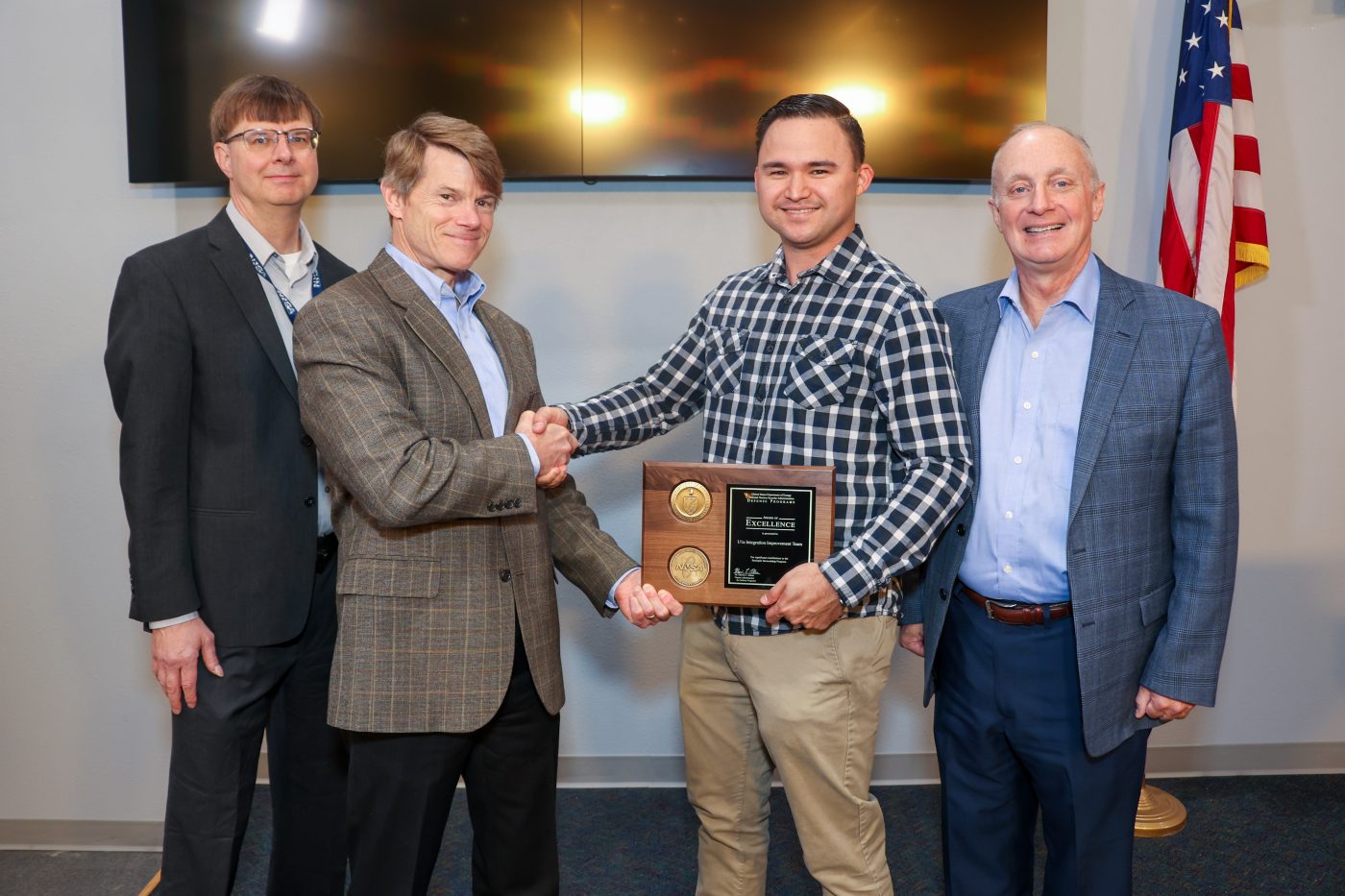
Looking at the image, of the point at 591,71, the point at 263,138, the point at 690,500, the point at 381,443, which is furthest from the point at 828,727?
the point at 591,71

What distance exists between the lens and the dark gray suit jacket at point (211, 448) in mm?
1923

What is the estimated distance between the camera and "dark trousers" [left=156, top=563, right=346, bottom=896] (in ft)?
6.53

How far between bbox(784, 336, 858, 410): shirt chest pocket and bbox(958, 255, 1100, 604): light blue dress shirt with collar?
32 centimetres

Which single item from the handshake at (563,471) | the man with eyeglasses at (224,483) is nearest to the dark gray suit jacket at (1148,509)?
the handshake at (563,471)

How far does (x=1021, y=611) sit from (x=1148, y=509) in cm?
31

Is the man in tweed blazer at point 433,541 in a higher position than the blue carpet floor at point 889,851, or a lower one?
higher

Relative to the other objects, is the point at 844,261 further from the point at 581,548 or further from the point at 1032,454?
the point at 581,548

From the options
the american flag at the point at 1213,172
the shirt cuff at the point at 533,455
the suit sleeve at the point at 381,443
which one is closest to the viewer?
the suit sleeve at the point at 381,443

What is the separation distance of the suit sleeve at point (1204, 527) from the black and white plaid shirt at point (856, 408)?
1.40 feet

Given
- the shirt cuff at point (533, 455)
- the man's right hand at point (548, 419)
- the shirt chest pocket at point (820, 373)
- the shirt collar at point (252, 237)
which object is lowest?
the shirt cuff at point (533, 455)

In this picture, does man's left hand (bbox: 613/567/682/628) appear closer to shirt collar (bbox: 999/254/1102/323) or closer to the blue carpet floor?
shirt collar (bbox: 999/254/1102/323)

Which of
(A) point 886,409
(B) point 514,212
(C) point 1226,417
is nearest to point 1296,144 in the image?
(C) point 1226,417

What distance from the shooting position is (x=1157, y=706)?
1903mm

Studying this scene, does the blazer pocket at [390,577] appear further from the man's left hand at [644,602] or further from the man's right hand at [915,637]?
the man's right hand at [915,637]
